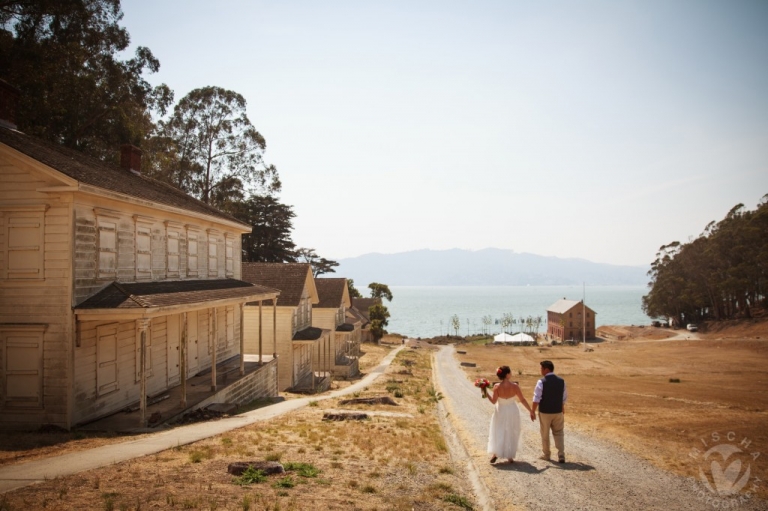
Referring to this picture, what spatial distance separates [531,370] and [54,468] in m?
46.6

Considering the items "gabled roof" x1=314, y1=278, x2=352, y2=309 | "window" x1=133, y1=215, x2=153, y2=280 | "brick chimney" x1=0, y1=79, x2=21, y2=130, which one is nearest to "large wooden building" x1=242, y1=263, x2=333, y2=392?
"gabled roof" x1=314, y1=278, x2=352, y2=309

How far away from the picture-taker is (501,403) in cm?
917

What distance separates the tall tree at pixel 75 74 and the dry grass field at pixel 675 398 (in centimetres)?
3102

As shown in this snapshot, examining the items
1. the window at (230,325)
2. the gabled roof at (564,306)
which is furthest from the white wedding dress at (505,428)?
the gabled roof at (564,306)

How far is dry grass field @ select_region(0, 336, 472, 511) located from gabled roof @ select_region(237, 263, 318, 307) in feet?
59.3

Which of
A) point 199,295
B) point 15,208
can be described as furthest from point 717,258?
point 15,208

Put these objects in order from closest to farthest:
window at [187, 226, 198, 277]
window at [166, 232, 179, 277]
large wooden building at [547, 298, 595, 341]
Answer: window at [166, 232, 179, 277] → window at [187, 226, 198, 277] → large wooden building at [547, 298, 595, 341]

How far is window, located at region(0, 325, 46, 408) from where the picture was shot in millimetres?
12852

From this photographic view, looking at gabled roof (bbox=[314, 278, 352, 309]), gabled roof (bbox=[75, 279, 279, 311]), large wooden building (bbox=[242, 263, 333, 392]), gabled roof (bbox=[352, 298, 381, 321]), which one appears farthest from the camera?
gabled roof (bbox=[352, 298, 381, 321])

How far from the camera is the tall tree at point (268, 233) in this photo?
55.4 metres

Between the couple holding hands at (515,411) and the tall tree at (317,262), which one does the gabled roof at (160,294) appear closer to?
the couple holding hands at (515,411)

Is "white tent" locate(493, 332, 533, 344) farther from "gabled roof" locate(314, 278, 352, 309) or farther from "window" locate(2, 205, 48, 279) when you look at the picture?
"window" locate(2, 205, 48, 279)

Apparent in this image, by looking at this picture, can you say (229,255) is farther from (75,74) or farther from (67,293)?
(75,74)

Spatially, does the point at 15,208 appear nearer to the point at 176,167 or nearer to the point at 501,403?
the point at 501,403
